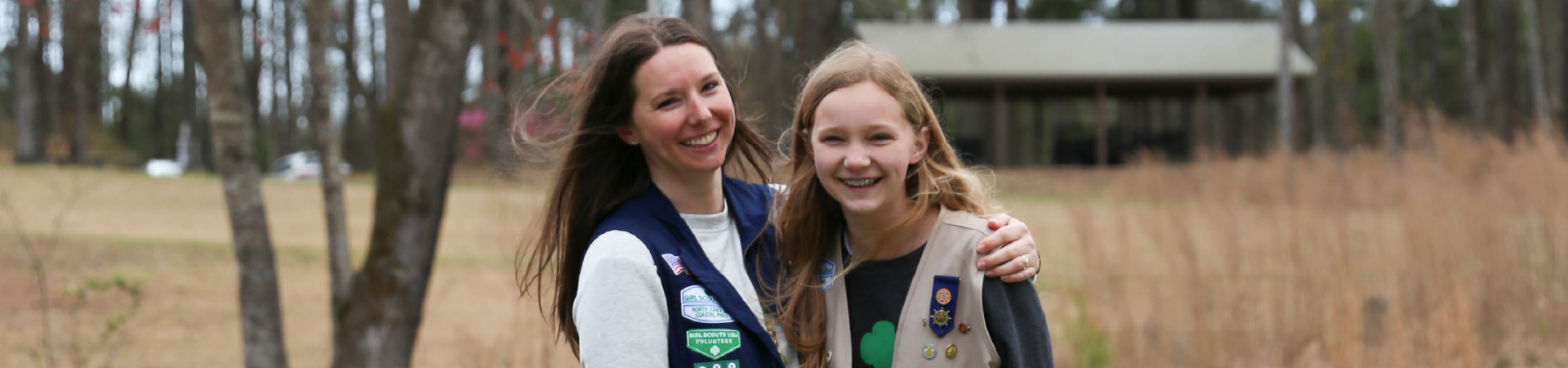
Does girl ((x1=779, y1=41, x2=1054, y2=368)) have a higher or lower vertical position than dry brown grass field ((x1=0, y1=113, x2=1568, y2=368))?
higher

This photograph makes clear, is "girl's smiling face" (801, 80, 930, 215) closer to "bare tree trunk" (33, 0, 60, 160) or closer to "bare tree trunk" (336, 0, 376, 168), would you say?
"bare tree trunk" (336, 0, 376, 168)

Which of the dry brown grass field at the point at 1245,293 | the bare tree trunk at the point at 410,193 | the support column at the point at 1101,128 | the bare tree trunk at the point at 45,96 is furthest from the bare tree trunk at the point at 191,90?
the bare tree trunk at the point at 410,193

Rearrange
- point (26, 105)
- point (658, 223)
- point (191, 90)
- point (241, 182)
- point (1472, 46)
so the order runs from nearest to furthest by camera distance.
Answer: point (658, 223)
point (241, 182)
point (1472, 46)
point (26, 105)
point (191, 90)

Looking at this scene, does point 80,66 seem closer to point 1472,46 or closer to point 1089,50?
point 1089,50

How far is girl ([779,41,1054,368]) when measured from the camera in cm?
217

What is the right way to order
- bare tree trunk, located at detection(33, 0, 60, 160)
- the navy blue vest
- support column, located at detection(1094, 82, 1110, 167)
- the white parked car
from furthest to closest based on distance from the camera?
1. bare tree trunk, located at detection(33, 0, 60, 160)
2. the white parked car
3. support column, located at detection(1094, 82, 1110, 167)
4. the navy blue vest

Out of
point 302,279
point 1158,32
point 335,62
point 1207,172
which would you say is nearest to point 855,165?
point 302,279

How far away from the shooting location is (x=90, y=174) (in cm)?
2273

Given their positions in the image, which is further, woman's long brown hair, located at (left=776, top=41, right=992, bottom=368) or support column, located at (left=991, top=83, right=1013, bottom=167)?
support column, located at (left=991, top=83, right=1013, bottom=167)

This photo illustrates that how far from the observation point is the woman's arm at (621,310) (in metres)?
1.97

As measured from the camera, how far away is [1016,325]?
2.18 meters

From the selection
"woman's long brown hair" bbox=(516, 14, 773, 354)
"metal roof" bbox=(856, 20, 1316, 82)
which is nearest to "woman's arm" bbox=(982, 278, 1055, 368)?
"woman's long brown hair" bbox=(516, 14, 773, 354)

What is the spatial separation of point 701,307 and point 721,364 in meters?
0.10

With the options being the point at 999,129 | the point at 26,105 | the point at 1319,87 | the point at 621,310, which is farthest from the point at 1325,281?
the point at 26,105
